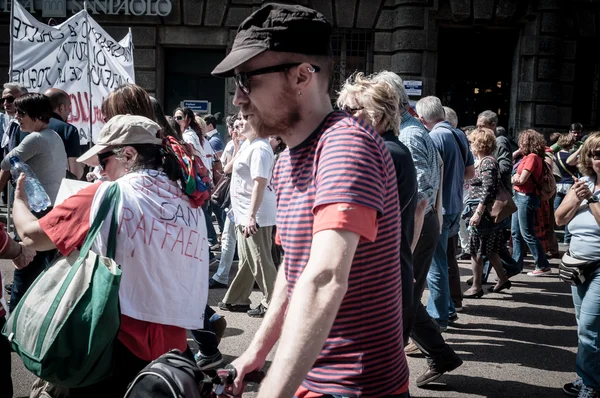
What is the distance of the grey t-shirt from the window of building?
34.7ft

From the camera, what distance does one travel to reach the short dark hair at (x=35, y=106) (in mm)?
5488

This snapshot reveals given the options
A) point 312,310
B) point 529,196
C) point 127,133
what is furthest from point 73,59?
point 312,310

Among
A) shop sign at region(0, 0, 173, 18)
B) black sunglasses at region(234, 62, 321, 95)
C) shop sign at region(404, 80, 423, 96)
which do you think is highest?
shop sign at region(0, 0, 173, 18)

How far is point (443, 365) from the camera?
4.55 m

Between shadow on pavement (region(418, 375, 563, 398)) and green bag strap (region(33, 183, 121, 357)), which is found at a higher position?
green bag strap (region(33, 183, 121, 357))

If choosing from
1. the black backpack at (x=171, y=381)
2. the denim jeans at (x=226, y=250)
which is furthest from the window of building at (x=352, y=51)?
the black backpack at (x=171, y=381)

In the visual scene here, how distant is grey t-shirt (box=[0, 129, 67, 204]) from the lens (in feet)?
17.9

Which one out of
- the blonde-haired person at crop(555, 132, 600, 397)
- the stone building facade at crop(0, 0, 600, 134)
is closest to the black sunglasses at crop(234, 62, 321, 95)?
the blonde-haired person at crop(555, 132, 600, 397)

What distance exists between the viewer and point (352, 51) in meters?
15.6

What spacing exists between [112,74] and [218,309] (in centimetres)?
317

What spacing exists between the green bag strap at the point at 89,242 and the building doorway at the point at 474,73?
14236 mm

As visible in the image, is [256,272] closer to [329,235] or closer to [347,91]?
[347,91]

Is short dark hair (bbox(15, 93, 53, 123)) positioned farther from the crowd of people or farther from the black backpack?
the black backpack

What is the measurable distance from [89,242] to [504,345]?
13.9 ft
